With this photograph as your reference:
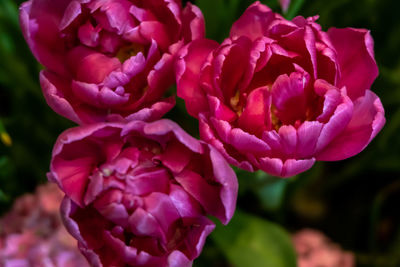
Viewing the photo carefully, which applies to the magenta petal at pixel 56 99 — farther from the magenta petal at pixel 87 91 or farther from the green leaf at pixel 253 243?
the green leaf at pixel 253 243

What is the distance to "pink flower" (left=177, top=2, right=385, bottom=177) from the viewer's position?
1.50ft

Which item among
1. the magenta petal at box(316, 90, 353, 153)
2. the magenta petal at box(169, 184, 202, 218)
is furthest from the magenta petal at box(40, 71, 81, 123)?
the magenta petal at box(316, 90, 353, 153)

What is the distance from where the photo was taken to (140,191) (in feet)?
1.51

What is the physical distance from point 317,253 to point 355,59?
395 millimetres

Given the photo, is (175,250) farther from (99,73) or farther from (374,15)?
(374,15)

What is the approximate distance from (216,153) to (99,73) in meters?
0.14

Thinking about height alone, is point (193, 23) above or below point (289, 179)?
above

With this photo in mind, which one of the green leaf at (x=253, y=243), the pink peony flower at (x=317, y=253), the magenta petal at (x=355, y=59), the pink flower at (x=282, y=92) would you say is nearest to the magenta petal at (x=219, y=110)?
the pink flower at (x=282, y=92)

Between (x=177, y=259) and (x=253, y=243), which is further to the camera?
(x=253, y=243)

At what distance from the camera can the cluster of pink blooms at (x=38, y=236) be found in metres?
0.66

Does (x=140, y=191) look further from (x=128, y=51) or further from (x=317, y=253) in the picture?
(x=317, y=253)

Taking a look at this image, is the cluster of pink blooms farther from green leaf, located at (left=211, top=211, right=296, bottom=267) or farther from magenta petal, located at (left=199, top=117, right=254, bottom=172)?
magenta petal, located at (left=199, top=117, right=254, bottom=172)

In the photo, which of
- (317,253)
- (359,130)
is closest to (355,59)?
(359,130)

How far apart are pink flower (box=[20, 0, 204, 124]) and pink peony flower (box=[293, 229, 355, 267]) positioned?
0.43 meters
